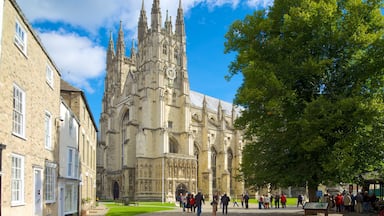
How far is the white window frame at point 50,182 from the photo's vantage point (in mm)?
16484

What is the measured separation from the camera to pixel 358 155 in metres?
19.2

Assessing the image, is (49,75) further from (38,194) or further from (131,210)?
(131,210)

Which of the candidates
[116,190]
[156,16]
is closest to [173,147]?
[116,190]

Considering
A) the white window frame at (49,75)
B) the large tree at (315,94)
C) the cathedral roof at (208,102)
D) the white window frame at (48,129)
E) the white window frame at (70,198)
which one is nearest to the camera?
the white window frame at (48,129)

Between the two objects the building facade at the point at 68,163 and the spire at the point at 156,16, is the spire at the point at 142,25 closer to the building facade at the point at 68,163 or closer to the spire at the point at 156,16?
the spire at the point at 156,16

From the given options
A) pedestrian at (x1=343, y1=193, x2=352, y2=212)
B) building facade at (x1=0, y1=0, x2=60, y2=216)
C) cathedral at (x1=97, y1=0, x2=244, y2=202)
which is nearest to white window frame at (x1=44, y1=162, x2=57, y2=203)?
building facade at (x1=0, y1=0, x2=60, y2=216)

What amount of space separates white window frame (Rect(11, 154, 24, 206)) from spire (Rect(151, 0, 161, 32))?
5235 cm

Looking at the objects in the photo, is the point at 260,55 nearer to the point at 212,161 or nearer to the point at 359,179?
the point at 359,179

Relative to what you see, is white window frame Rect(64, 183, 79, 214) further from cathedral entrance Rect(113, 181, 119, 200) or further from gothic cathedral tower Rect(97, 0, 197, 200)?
cathedral entrance Rect(113, 181, 119, 200)

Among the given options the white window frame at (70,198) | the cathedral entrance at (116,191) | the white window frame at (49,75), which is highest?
the white window frame at (49,75)

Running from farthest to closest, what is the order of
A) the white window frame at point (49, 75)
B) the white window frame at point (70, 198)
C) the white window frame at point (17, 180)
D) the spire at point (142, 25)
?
the spire at point (142, 25), the white window frame at point (70, 198), the white window frame at point (49, 75), the white window frame at point (17, 180)

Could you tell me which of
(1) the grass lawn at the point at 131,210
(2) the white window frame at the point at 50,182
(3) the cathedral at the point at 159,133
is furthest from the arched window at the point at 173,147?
(2) the white window frame at the point at 50,182

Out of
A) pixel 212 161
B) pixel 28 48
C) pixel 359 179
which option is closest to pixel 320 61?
pixel 359 179

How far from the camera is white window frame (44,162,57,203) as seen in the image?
16.5m
